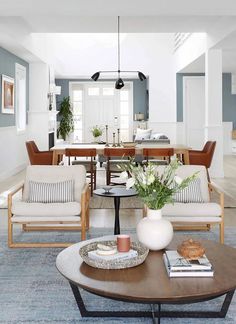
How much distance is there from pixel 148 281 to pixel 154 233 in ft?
1.87

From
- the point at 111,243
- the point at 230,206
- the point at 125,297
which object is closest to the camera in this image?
the point at 125,297

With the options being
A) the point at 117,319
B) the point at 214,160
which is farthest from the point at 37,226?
the point at 214,160

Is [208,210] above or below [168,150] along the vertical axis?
below

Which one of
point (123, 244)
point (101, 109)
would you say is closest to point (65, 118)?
point (101, 109)

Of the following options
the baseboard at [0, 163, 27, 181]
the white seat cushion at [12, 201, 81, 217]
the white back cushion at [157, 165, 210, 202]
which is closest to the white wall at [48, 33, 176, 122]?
the baseboard at [0, 163, 27, 181]

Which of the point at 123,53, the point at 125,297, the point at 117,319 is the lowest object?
the point at 117,319

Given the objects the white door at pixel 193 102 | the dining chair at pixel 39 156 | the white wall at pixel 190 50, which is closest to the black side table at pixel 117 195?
the dining chair at pixel 39 156

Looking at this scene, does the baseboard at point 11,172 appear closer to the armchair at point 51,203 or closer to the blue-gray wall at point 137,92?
the armchair at point 51,203

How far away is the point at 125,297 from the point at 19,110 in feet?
30.7

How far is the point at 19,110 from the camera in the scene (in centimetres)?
1138

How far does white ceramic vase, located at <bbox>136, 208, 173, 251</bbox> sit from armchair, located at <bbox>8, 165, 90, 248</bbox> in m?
1.44

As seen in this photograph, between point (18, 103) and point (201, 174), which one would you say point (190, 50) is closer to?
point (18, 103)

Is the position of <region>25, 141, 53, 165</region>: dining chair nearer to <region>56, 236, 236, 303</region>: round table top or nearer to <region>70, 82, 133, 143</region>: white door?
<region>56, 236, 236, 303</region>: round table top

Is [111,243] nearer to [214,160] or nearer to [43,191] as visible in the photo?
[43,191]
